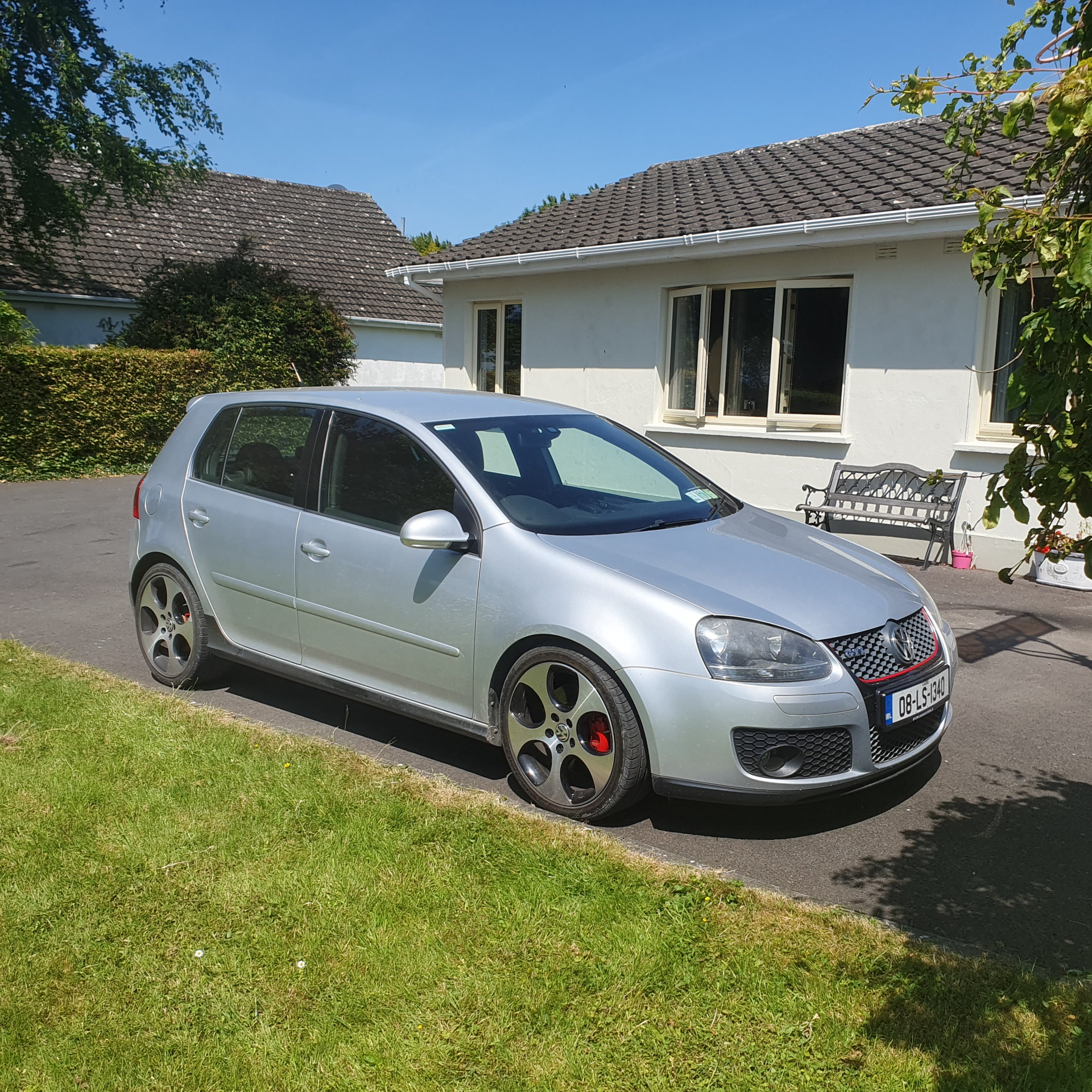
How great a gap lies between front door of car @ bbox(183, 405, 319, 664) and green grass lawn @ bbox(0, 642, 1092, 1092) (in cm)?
120

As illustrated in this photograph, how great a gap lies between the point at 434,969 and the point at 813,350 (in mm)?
9312

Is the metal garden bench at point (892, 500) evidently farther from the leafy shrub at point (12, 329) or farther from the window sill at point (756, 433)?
the leafy shrub at point (12, 329)

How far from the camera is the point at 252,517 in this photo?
5477 mm

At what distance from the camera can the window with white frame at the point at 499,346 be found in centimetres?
1455

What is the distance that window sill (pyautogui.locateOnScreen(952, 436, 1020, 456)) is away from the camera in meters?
9.66

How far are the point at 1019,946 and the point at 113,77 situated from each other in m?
21.1

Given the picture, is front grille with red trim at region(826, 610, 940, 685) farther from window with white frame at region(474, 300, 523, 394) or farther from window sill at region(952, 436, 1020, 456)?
window with white frame at region(474, 300, 523, 394)

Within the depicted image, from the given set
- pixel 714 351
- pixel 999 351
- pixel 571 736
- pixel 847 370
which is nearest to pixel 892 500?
Answer: pixel 847 370

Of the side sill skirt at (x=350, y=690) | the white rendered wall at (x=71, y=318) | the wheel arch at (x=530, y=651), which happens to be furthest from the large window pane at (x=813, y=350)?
the white rendered wall at (x=71, y=318)

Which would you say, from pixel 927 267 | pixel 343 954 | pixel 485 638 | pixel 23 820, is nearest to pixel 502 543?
pixel 485 638

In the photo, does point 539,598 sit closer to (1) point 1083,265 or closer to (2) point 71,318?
(1) point 1083,265

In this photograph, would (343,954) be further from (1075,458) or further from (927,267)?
(927,267)

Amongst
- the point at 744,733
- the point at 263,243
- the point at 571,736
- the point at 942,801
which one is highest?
the point at 263,243

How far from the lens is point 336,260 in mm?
26578
